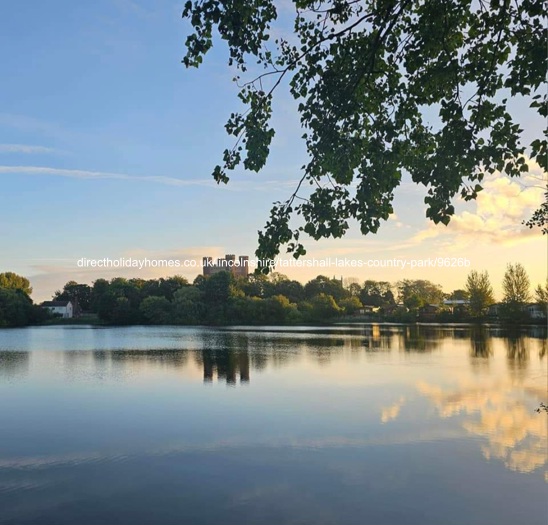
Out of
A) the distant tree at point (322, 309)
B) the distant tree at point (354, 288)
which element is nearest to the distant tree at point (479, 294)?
the distant tree at point (322, 309)

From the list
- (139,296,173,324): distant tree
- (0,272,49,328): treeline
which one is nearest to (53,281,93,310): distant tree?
(0,272,49,328): treeline

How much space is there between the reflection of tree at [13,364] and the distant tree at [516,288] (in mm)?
57111

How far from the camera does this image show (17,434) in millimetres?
11688

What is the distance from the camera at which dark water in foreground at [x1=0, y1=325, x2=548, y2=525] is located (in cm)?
763

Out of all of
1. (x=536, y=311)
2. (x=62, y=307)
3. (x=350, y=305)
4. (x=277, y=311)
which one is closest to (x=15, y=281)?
(x=62, y=307)

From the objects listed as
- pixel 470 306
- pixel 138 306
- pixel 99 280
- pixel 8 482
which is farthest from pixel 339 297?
pixel 8 482

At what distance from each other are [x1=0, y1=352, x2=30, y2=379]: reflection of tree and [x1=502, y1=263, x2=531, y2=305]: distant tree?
57.1 metres

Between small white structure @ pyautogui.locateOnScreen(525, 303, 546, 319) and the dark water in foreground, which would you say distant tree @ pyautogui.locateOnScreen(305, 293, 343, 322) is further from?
the dark water in foreground

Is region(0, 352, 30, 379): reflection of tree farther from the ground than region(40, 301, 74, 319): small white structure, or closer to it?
closer to it

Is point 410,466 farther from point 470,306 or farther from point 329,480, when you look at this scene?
point 470,306

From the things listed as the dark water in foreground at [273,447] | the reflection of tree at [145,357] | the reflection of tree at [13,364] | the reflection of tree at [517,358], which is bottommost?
the reflection of tree at [517,358]

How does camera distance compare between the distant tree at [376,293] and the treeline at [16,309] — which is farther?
the distant tree at [376,293]

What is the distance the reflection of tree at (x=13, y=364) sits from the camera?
21609 millimetres

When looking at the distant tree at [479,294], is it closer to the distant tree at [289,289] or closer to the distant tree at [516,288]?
the distant tree at [516,288]
